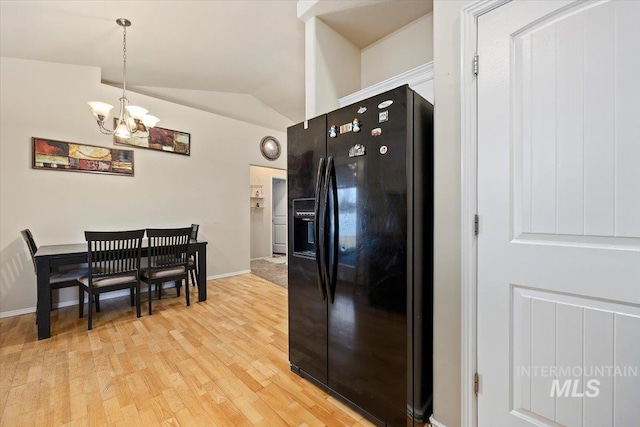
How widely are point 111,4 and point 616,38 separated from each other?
3324 millimetres

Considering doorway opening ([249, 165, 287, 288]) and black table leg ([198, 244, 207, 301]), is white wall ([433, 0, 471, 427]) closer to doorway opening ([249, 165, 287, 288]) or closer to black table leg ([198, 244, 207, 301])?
black table leg ([198, 244, 207, 301])

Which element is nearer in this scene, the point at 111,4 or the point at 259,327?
the point at 111,4

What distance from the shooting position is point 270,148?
209 inches

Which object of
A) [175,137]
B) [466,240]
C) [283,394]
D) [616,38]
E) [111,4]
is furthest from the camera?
[175,137]

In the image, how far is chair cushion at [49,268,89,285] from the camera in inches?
105

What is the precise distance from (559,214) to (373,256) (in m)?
0.78

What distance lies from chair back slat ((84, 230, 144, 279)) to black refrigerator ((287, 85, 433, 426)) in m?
2.18

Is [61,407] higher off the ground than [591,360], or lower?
lower

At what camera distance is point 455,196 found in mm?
1292

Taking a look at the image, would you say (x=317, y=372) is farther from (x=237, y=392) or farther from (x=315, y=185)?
(x=315, y=185)

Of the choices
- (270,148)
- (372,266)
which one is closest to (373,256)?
(372,266)

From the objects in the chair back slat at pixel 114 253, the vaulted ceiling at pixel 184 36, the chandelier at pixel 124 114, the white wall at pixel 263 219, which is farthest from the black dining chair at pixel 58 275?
the white wall at pixel 263 219

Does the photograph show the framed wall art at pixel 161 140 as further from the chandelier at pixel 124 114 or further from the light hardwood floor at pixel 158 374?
the light hardwood floor at pixel 158 374

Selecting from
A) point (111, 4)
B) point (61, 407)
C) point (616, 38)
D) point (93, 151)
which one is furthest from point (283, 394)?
point (93, 151)
